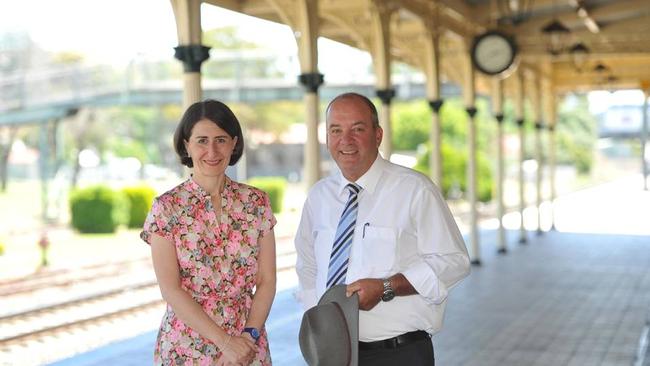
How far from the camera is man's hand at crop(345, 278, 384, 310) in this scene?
2506mm

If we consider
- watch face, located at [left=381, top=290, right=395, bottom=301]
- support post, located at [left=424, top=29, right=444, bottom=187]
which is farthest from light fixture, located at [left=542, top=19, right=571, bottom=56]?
watch face, located at [left=381, top=290, right=395, bottom=301]

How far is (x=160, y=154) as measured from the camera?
54188mm

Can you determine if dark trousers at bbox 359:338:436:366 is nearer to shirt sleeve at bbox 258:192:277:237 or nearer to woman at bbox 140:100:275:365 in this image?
woman at bbox 140:100:275:365

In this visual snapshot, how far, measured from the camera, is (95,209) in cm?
2422

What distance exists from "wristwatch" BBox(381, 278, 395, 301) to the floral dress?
0.37 meters

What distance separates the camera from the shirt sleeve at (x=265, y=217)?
8.70ft

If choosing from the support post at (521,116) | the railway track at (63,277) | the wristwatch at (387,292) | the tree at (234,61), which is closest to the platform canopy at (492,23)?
Result: the support post at (521,116)

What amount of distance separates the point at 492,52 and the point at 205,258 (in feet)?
28.8

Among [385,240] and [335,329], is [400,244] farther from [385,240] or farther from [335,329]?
[335,329]

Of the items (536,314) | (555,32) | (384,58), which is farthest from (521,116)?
(536,314)

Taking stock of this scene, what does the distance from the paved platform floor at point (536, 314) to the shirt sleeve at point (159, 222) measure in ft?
14.8

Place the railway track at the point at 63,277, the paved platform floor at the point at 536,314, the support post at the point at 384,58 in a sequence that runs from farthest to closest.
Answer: the railway track at the point at 63,277, the support post at the point at 384,58, the paved platform floor at the point at 536,314

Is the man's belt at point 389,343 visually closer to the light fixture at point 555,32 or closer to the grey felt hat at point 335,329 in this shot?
the grey felt hat at point 335,329

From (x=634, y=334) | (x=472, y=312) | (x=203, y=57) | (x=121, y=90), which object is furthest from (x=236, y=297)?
(x=121, y=90)
